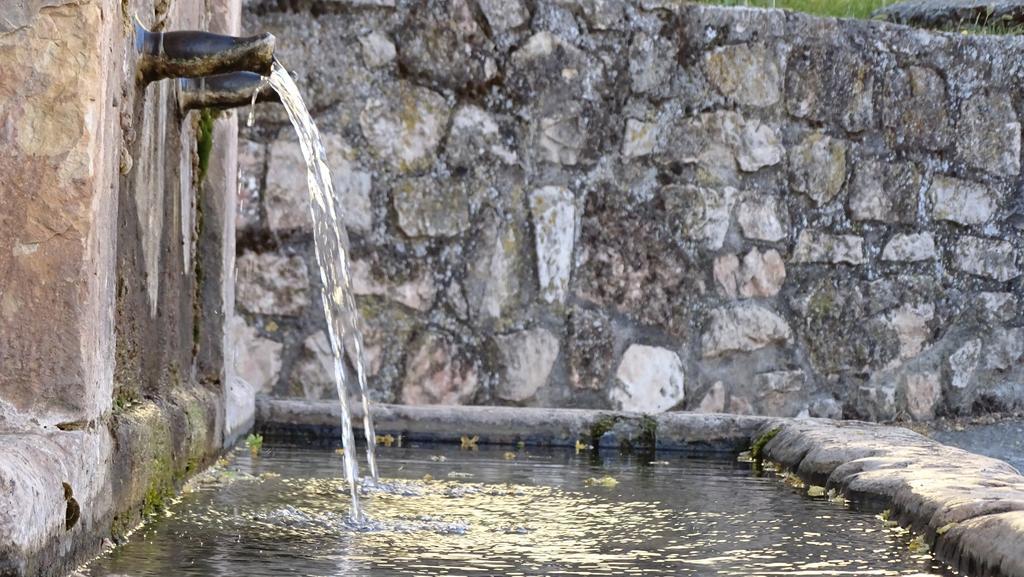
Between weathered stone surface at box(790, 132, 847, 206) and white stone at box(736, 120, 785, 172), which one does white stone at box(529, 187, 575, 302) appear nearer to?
white stone at box(736, 120, 785, 172)

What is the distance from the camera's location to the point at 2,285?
7.18 ft

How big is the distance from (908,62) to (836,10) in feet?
3.29

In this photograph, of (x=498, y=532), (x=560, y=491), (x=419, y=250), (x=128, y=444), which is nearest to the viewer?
(x=128, y=444)

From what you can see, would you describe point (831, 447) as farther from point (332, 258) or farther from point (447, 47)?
point (447, 47)

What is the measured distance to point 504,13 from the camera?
540 centimetres

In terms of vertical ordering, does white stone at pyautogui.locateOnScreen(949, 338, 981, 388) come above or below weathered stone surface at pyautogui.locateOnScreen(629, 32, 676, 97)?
below

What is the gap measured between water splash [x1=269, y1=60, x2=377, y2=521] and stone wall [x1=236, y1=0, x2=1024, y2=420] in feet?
0.40

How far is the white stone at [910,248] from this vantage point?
233 inches

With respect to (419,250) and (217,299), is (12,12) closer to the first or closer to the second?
(217,299)

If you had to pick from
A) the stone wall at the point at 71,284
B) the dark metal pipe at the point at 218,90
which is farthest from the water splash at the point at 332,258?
the stone wall at the point at 71,284

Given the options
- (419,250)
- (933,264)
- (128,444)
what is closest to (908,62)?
(933,264)

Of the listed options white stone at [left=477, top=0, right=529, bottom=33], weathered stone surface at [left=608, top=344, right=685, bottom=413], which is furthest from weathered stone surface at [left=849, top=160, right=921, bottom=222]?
white stone at [left=477, top=0, right=529, bottom=33]

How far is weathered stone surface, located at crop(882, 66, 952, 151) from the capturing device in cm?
591

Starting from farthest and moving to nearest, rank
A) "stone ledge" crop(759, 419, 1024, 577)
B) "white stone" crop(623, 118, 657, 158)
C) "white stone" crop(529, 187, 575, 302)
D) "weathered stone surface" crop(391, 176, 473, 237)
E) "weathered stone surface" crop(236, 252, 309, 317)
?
"white stone" crop(623, 118, 657, 158), "white stone" crop(529, 187, 575, 302), "weathered stone surface" crop(391, 176, 473, 237), "weathered stone surface" crop(236, 252, 309, 317), "stone ledge" crop(759, 419, 1024, 577)
